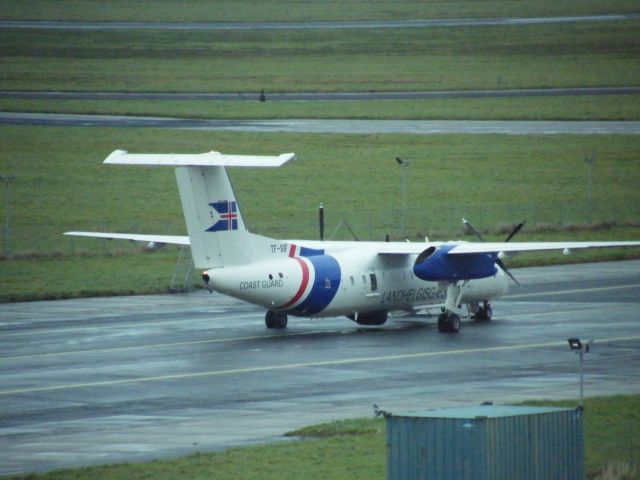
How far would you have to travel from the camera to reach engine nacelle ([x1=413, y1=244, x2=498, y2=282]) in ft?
150

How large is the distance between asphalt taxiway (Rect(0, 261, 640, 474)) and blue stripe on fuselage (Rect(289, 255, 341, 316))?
42.1 inches

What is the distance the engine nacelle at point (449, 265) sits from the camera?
45.8m

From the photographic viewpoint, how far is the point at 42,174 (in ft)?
292

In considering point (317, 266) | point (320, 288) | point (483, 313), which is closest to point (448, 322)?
point (483, 313)

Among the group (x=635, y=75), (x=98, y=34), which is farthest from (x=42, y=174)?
(x=98, y=34)

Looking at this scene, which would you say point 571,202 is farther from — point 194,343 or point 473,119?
point 194,343

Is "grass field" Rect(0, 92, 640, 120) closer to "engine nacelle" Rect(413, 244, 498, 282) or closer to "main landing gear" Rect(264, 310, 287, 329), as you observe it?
"engine nacelle" Rect(413, 244, 498, 282)

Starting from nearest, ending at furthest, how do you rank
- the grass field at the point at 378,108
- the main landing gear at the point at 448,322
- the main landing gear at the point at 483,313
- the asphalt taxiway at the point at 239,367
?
the asphalt taxiway at the point at 239,367 → the main landing gear at the point at 448,322 → the main landing gear at the point at 483,313 → the grass field at the point at 378,108

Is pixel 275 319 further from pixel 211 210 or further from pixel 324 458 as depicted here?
pixel 324 458

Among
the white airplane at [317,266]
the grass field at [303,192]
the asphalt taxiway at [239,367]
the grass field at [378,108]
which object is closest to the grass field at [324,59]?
the grass field at [378,108]

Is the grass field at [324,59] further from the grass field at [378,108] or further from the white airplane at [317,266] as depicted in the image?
the white airplane at [317,266]

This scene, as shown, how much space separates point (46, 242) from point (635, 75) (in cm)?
8356

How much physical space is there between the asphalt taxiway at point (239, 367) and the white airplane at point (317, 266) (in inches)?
40.5

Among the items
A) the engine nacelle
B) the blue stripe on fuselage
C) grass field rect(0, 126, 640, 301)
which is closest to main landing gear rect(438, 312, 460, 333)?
the engine nacelle
